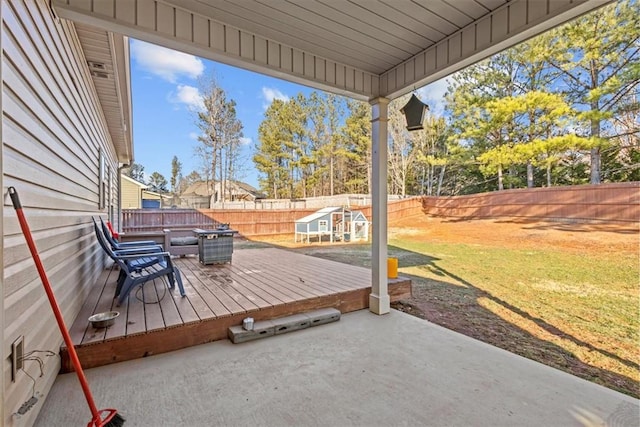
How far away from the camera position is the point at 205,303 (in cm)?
311

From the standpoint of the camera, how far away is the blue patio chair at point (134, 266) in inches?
116

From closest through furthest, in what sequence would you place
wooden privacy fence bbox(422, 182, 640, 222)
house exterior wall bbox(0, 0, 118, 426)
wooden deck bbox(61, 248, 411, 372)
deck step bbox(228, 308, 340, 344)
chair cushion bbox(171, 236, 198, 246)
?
house exterior wall bbox(0, 0, 118, 426)
wooden deck bbox(61, 248, 411, 372)
deck step bbox(228, 308, 340, 344)
chair cushion bbox(171, 236, 198, 246)
wooden privacy fence bbox(422, 182, 640, 222)

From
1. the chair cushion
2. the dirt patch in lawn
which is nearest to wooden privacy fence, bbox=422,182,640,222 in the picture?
the dirt patch in lawn

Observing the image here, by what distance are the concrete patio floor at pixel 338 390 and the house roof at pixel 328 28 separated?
7.94 ft

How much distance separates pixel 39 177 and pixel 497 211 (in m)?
15.7

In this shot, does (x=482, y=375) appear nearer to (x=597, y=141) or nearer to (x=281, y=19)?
(x=281, y=19)

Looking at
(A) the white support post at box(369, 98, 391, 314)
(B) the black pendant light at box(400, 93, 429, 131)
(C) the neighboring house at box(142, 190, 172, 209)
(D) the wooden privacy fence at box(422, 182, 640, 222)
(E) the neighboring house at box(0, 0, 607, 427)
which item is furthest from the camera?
(C) the neighboring house at box(142, 190, 172, 209)

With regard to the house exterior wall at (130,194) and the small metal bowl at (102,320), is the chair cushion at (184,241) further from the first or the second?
the house exterior wall at (130,194)

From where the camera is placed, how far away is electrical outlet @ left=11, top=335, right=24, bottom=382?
135cm

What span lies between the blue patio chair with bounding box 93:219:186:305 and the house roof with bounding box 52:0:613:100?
1.97 metres

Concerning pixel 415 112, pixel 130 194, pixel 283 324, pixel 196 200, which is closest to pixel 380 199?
pixel 415 112

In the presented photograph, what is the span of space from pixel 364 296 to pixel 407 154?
58.7 feet

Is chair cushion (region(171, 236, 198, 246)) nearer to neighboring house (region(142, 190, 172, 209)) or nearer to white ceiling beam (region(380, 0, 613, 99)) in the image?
white ceiling beam (region(380, 0, 613, 99))

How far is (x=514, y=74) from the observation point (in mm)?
14078
